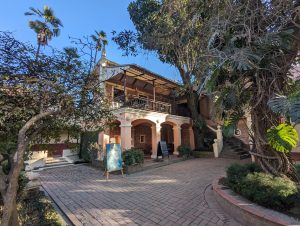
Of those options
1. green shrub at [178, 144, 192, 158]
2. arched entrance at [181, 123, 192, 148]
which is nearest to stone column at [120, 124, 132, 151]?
green shrub at [178, 144, 192, 158]

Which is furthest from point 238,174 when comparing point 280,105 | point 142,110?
point 142,110

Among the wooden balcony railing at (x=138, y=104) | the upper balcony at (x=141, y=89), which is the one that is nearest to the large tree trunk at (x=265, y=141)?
the upper balcony at (x=141, y=89)

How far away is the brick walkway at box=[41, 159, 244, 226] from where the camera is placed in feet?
13.7

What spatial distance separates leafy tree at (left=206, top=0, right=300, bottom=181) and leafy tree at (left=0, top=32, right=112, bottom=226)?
3.18 meters

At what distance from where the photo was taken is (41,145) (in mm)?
4125

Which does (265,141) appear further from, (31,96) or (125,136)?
(125,136)

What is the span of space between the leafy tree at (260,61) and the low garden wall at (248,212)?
1.37 meters

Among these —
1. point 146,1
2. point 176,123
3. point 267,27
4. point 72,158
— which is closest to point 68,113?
point 267,27

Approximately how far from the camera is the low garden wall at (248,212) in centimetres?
322

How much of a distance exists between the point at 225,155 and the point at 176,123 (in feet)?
15.2

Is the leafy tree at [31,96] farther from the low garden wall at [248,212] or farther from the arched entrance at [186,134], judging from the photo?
the arched entrance at [186,134]

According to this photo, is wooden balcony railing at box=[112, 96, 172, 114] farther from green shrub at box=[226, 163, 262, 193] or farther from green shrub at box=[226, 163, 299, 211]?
green shrub at box=[226, 163, 299, 211]

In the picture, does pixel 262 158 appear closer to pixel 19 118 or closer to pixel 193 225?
pixel 193 225

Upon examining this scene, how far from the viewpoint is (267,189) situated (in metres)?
3.94
